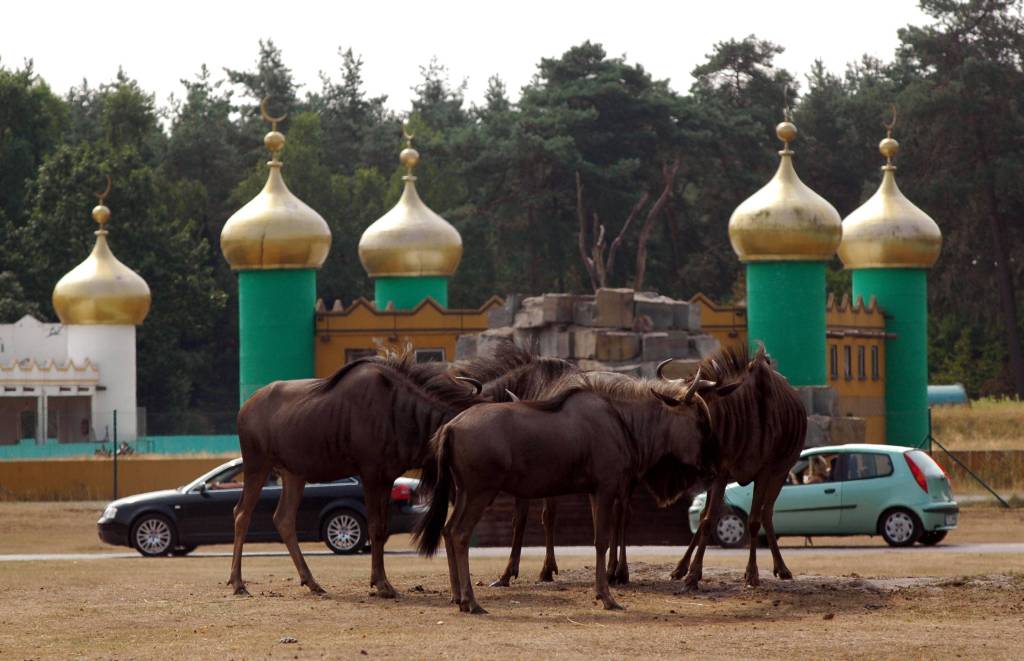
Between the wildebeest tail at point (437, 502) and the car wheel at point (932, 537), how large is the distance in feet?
40.7

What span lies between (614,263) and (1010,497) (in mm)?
37333

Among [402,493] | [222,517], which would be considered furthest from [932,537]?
[222,517]

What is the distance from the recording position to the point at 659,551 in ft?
81.5

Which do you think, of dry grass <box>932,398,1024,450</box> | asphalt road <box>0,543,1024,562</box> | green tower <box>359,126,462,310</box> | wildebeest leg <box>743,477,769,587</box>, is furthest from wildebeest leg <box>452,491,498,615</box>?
green tower <box>359,126,462,310</box>

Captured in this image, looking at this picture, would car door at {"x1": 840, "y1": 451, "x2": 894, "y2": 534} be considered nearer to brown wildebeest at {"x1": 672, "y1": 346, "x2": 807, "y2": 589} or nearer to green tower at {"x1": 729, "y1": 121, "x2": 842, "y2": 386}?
brown wildebeest at {"x1": 672, "y1": 346, "x2": 807, "y2": 589}

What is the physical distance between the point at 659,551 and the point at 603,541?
10449mm

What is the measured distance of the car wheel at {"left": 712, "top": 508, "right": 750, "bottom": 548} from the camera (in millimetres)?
25812

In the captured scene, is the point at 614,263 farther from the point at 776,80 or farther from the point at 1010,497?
the point at 1010,497

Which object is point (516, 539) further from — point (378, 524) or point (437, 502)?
point (437, 502)

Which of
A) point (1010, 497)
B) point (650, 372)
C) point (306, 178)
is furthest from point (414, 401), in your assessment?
point (306, 178)

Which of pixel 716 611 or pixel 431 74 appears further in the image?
pixel 431 74

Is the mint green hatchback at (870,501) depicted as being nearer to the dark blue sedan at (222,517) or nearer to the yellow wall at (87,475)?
the dark blue sedan at (222,517)

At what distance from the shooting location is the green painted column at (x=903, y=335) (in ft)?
166

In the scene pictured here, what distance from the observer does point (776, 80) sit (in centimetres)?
7994
